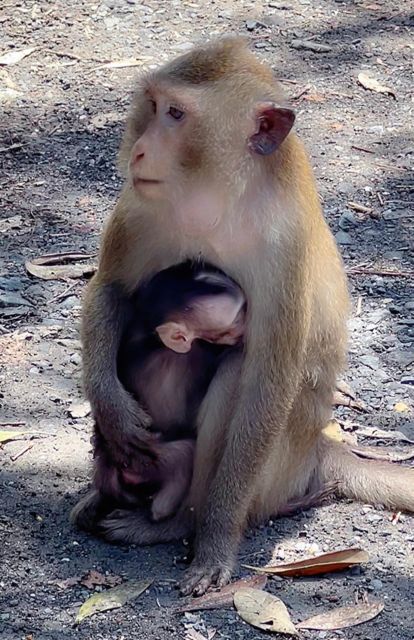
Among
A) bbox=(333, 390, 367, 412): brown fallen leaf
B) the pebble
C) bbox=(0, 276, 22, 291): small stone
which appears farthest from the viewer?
the pebble

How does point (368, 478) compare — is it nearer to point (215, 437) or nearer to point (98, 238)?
point (215, 437)

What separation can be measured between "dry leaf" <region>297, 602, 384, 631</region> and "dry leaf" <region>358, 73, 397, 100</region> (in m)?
4.46

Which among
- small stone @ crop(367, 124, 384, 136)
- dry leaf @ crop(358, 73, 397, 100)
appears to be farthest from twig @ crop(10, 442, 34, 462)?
dry leaf @ crop(358, 73, 397, 100)

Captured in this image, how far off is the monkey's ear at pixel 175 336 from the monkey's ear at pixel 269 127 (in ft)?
2.15

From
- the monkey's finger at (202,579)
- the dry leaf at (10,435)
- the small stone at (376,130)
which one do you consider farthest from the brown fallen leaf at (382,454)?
the small stone at (376,130)

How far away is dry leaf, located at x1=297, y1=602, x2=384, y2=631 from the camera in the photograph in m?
4.14

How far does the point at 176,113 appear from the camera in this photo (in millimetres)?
4156

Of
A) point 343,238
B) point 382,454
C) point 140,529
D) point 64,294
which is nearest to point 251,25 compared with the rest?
point 343,238

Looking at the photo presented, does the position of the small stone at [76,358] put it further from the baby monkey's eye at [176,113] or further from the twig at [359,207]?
the twig at [359,207]

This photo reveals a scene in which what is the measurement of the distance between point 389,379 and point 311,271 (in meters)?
1.31

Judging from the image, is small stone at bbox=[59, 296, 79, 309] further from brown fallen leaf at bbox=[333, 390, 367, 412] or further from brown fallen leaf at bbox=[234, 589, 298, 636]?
brown fallen leaf at bbox=[234, 589, 298, 636]

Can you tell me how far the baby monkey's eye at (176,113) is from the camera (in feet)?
13.6

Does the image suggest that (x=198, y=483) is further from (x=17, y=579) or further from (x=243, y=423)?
(x=17, y=579)

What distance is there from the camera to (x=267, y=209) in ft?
14.0
